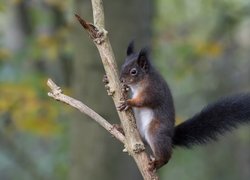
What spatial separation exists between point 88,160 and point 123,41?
782mm

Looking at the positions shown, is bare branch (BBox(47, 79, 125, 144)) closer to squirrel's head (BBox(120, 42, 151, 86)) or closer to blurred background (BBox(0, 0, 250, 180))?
squirrel's head (BBox(120, 42, 151, 86))

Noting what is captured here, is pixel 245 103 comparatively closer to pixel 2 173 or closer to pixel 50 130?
pixel 50 130

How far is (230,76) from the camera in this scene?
6207mm

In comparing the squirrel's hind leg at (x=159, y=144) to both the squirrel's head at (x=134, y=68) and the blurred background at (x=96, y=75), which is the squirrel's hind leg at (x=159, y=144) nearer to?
the squirrel's head at (x=134, y=68)

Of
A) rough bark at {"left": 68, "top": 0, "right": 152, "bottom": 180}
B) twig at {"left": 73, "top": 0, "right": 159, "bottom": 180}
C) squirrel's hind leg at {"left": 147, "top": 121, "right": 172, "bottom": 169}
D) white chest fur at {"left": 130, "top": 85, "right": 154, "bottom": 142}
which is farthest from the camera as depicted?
rough bark at {"left": 68, "top": 0, "right": 152, "bottom": 180}

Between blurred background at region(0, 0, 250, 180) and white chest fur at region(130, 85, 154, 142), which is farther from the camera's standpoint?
blurred background at region(0, 0, 250, 180)

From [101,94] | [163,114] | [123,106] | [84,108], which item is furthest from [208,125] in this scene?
[101,94]

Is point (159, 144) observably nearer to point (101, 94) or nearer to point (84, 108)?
point (84, 108)

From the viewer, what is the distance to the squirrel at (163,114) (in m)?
2.30

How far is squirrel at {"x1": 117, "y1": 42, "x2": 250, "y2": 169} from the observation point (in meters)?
2.30

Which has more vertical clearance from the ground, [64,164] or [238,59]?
[238,59]

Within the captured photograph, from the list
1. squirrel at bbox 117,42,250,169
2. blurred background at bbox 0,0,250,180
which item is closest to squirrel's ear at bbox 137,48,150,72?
squirrel at bbox 117,42,250,169

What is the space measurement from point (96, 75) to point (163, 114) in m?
1.71

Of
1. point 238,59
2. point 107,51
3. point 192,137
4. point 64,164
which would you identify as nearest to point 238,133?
point 238,59
